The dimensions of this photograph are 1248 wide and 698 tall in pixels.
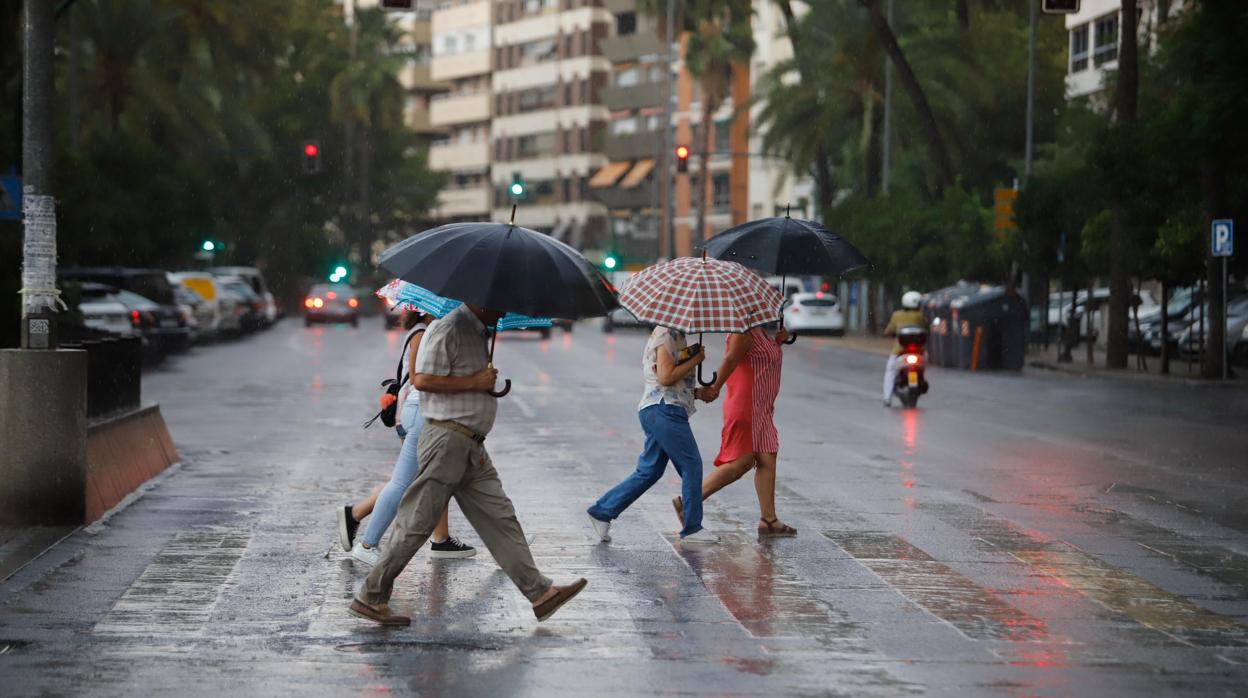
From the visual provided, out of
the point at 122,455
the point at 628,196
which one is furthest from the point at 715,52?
the point at 122,455

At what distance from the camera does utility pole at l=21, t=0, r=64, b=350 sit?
44.2ft

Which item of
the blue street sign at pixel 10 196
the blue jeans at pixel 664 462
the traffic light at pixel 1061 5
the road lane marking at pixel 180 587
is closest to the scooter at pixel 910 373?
the traffic light at pixel 1061 5

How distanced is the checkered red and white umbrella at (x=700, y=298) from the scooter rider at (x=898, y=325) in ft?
51.0

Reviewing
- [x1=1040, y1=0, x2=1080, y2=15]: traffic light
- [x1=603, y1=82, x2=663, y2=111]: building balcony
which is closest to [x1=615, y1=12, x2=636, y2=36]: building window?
[x1=603, y1=82, x2=663, y2=111]: building balcony

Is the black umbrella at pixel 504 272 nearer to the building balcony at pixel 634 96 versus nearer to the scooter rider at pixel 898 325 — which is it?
the scooter rider at pixel 898 325

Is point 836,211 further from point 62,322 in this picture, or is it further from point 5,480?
point 5,480

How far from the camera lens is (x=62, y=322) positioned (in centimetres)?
3017

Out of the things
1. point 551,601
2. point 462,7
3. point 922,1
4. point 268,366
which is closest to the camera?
point 551,601

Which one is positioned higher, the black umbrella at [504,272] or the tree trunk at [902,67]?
the tree trunk at [902,67]

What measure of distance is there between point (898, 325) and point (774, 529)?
1559 centimetres

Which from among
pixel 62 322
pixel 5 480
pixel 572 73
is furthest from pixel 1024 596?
pixel 572 73

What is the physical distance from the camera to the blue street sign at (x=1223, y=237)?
34.7 meters

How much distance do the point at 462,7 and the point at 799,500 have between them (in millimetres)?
118312

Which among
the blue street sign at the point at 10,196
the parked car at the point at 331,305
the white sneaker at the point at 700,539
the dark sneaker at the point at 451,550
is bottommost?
the parked car at the point at 331,305
